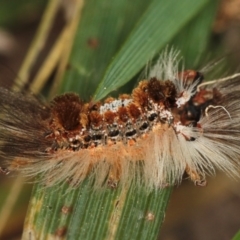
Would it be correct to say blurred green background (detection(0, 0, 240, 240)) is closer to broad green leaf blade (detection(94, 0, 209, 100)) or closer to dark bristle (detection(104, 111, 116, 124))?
broad green leaf blade (detection(94, 0, 209, 100))

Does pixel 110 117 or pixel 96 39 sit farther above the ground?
pixel 96 39

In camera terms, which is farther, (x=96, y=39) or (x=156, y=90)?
(x=96, y=39)

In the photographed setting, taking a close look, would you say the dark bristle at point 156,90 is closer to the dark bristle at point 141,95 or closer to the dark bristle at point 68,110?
the dark bristle at point 141,95

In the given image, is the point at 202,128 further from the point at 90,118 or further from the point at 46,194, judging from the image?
the point at 46,194

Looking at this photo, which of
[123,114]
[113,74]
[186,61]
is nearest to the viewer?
[123,114]

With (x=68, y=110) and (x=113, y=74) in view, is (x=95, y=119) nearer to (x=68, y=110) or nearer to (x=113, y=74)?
(x=68, y=110)

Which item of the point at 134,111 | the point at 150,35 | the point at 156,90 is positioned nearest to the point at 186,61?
the point at 150,35
